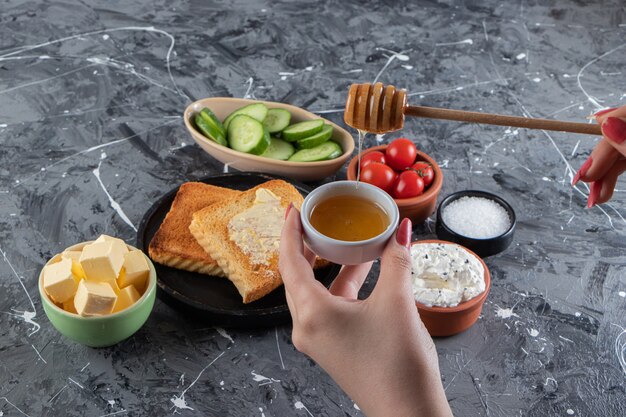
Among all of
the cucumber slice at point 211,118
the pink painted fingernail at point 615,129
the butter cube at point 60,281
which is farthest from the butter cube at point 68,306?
the pink painted fingernail at point 615,129

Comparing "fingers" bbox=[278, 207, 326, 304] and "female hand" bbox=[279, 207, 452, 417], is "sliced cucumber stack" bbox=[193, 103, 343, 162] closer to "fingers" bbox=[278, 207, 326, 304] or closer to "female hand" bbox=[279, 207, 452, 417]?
"fingers" bbox=[278, 207, 326, 304]

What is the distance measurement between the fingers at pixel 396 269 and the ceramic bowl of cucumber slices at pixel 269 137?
2.63 feet

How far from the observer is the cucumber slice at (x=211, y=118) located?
221 cm

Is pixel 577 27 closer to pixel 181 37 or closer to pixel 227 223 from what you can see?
pixel 181 37

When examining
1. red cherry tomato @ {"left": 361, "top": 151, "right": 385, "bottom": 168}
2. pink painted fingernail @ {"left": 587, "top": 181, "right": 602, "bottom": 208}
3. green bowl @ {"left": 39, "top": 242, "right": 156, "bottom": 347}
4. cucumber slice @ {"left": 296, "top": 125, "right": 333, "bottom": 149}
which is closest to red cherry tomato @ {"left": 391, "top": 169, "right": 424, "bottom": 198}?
red cherry tomato @ {"left": 361, "top": 151, "right": 385, "bottom": 168}

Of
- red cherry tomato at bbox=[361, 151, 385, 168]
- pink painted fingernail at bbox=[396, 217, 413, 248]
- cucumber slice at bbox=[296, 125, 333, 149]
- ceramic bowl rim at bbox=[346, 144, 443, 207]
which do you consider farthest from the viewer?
cucumber slice at bbox=[296, 125, 333, 149]

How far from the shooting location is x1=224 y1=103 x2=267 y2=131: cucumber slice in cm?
224

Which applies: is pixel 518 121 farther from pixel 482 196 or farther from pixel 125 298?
pixel 125 298

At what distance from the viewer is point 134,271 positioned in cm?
159

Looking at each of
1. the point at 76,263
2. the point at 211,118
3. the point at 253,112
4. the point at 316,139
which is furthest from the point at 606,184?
the point at 76,263

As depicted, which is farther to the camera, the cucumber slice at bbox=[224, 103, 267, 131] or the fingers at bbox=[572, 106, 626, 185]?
the cucumber slice at bbox=[224, 103, 267, 131]

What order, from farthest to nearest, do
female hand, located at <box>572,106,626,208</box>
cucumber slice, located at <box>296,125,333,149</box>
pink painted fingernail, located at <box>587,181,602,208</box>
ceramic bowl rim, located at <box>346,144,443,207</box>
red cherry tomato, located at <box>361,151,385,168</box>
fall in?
1. cucumber slice, located at <box>296,125,333,149</box>
2. red cherry tomato, located at <box>361,151,385,168</box>
3. ceramic bowl rim, located at <box>346,144,443,207</box>
4. pink painted fingernail, located at <box>587,181,602,208</box>
5. female hand, located at <box>572,106,626,208</box>

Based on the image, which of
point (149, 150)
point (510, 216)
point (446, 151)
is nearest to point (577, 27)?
point (446, 151)

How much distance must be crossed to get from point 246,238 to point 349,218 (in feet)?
1.43
